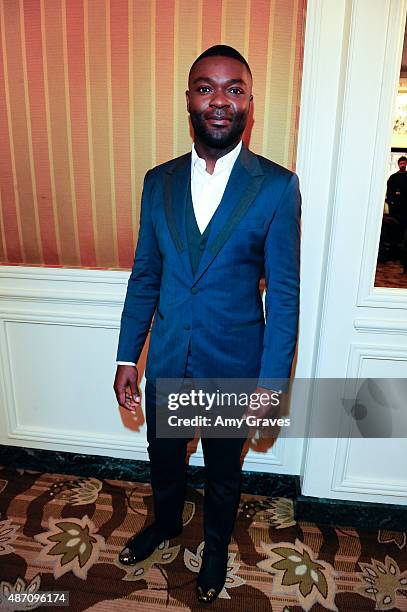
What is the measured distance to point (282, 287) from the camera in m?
1.40

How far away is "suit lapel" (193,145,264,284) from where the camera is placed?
53.8 inches

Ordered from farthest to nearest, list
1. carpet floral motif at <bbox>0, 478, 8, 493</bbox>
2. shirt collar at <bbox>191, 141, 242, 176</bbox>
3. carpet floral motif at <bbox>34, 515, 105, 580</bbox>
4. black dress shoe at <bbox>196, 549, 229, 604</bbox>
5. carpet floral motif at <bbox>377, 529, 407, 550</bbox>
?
1. carpet floral motif at <bbox>0, 478, 8, 493</bbox>
2. carpet floral motif at <bbox>377, 529, 407, 550</bbox>
3. carpet floral motif at <bbox>34, 515, 105, 580</bbox>
4. black dress shoe at <bbox>196, 549, 229, 604</bbox>
5. shirt collar at <bbox>191, 141, 242, 176</bbox>

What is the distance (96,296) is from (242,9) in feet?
3.99

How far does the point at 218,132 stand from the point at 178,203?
0.77ft

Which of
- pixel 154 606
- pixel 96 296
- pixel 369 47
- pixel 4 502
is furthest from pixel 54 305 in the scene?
pixel 369 47

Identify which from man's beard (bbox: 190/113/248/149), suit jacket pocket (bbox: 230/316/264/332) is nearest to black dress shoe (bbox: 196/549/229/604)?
suit jacket pocket (bbox: 230/316/264/332)

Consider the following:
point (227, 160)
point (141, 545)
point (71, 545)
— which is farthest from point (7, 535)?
point (227, 160)

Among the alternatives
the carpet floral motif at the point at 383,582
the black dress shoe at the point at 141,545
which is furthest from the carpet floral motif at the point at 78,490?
the carpet floral motif at the point at 383,582

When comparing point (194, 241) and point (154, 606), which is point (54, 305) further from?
point (154, 606)

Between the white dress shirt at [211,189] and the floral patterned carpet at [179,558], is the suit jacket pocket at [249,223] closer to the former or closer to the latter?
the white dress shirt at [211,189]

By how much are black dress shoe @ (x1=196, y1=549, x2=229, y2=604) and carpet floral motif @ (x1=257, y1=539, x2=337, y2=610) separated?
0.59 feet

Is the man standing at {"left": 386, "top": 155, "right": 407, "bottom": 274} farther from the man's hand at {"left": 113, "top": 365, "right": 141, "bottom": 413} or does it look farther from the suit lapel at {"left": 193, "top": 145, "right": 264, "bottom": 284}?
the man's hand at {"left": 113, "top": 365, "right": 141, "bottom": 413}

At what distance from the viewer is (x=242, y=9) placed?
1688 millimetres

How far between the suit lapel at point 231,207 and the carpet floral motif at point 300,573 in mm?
1157
